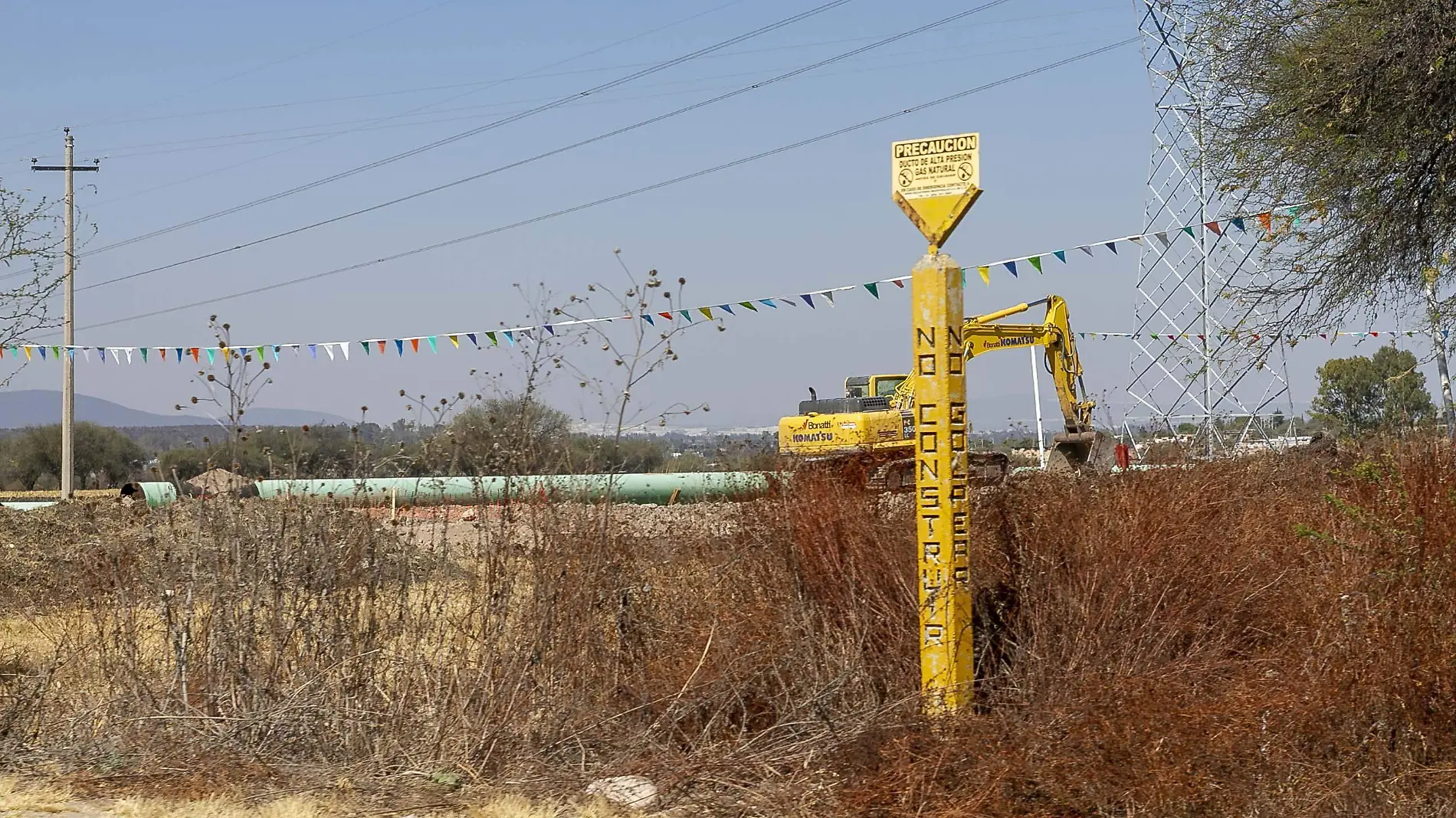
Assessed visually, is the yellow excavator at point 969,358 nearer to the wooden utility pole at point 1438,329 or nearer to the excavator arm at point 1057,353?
the excavator arm at point 1057,353

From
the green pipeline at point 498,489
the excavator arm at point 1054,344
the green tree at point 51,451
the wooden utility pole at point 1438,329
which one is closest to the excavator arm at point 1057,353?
the excavator arm at point 1054,344

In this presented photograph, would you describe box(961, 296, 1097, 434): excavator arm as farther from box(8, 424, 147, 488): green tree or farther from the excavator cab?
box(8, 424, 147, 488): green tree

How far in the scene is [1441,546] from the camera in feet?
23.4

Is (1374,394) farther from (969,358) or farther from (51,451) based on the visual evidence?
(51,451)

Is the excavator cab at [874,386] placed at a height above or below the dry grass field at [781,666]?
above

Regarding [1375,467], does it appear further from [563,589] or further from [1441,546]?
[563,589]

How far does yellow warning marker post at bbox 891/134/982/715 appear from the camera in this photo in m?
6.89

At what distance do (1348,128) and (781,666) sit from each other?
28.4ft

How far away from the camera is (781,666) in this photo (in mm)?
7707

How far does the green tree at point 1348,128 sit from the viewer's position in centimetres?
1243

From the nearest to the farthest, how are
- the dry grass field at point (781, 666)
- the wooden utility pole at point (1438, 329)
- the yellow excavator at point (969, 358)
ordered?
the dry grass field at point (781, 666), the wooden utility pole at point (1438, 329), the yellow excavator at point (969, 358)

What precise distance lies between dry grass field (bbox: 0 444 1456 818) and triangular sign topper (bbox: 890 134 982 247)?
Result: 204 centimetres

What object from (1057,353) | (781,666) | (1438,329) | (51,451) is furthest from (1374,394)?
(51,451)

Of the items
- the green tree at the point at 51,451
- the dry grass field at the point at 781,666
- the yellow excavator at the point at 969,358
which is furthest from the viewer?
the green tree at the point at 51,451
